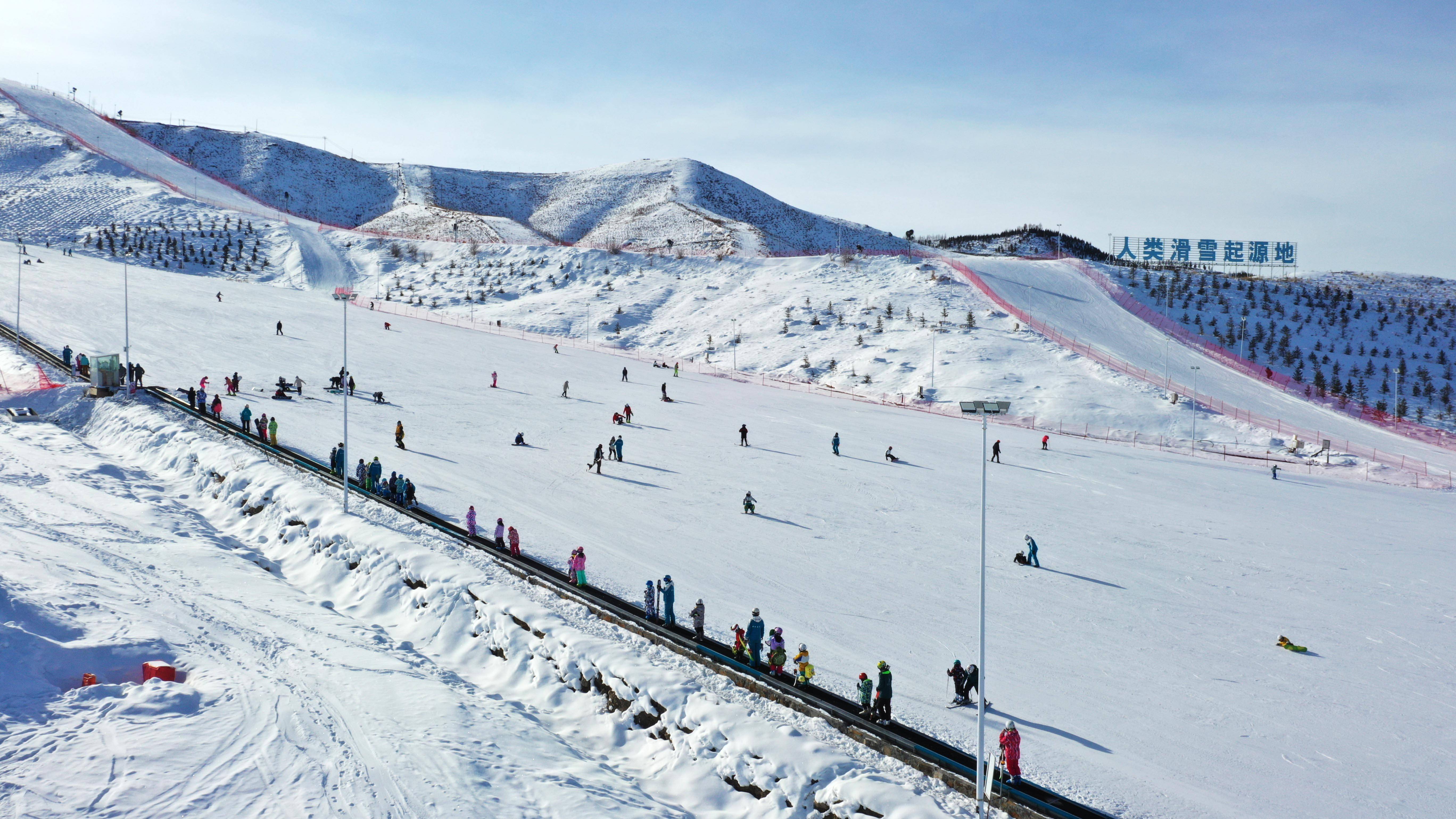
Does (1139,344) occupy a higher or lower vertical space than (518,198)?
lower

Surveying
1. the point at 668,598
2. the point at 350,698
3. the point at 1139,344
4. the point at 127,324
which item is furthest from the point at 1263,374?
the point at 127,324

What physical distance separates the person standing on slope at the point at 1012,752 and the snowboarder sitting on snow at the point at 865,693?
7.30 ft

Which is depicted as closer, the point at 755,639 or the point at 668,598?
the point at 755,639

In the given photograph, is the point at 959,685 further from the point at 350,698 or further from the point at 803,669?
the point at 350,698

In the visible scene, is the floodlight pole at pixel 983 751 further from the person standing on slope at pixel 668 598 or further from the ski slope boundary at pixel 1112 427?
the ski slope boundary at pixel 1112 427

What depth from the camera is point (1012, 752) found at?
38.0 ft

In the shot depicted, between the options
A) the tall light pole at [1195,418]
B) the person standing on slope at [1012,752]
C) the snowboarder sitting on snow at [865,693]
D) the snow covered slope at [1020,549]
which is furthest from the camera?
the tall light pole at [1195,418]

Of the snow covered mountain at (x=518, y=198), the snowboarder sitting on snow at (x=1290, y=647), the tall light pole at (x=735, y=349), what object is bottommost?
the snowboarder sitting on snow at (x=1290, y=647)

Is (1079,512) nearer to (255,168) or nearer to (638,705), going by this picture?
(638,705)

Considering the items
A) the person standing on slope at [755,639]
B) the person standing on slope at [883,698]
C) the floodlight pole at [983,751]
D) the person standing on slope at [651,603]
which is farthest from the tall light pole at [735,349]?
the floodlight pole at [983,751]

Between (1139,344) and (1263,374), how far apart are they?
7.34 metres

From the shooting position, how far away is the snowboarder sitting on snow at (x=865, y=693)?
1317 centimetres

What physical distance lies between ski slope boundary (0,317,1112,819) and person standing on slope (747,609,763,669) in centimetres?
10

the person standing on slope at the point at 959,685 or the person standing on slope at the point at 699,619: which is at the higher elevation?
the person standing on slope at the point at 699,619
